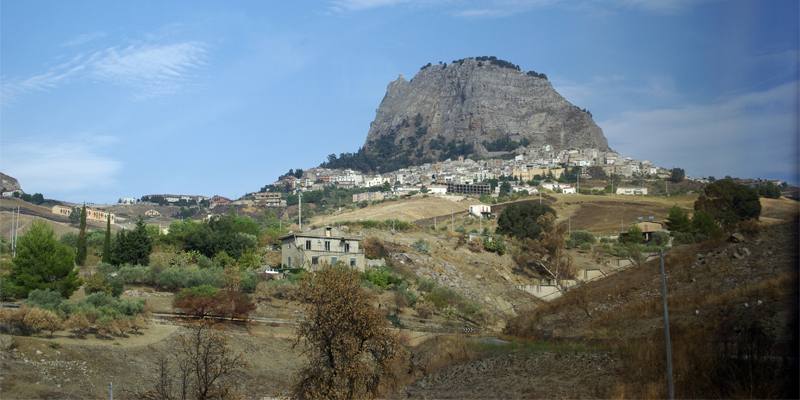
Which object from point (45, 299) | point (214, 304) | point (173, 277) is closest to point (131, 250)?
point (173, 277)

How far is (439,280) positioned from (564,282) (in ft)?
34.2

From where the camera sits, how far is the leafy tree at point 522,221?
9400 cm

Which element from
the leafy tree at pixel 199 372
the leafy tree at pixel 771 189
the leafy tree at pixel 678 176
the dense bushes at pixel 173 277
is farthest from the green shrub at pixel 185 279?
the leafy tree at pixel 678 176

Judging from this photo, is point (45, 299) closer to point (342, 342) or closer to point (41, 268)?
point (41, 268)

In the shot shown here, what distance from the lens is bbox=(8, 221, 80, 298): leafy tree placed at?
49.8m

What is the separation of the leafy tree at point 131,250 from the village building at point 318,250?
36.4 ft

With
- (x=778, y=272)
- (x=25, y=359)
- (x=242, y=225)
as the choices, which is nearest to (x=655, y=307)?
(x=778, y=272)

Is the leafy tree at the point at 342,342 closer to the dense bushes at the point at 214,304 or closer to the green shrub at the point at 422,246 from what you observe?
the dense bushes at the point at 214,304

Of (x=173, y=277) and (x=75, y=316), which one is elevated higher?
(x=173, y=277)

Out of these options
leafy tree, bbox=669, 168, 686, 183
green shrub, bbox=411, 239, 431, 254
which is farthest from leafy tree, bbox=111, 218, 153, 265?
leafy tree, bbox=669, 168, 686, 183

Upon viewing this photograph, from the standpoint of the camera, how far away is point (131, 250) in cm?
6569

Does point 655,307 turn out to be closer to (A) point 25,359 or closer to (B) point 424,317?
(A) point 25,359

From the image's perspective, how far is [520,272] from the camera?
79.4 meters

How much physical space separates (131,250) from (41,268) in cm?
1541
